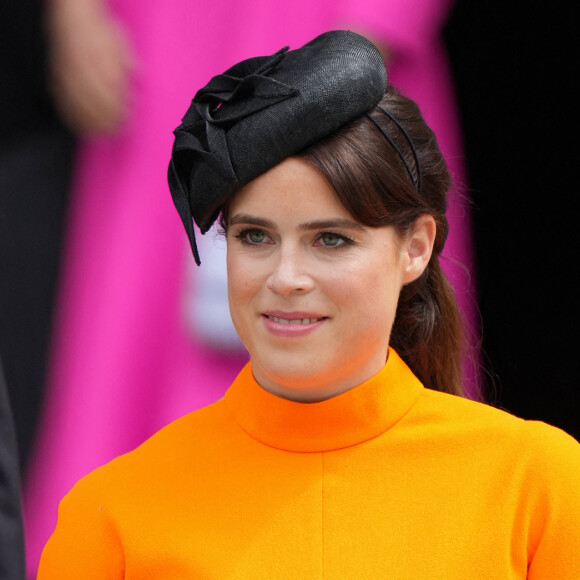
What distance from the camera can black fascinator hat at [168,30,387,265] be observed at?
1895 mm

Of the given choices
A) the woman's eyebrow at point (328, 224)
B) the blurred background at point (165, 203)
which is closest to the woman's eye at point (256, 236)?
the woman's eyebrow at point (328, 224)

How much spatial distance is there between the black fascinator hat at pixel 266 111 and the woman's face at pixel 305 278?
1.8 inches

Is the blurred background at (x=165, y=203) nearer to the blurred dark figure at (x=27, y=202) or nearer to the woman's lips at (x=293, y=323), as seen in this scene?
the blurred dark figure at (x=27, y=202)

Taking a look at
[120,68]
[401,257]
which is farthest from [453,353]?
[120,68]

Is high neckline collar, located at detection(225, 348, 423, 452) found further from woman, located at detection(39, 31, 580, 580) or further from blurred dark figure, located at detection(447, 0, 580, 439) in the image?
blurred dark figure, located at detection(447, 0, 580, 439)

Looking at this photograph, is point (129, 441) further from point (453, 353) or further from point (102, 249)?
point (453, 353)

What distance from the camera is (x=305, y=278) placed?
6.17ft

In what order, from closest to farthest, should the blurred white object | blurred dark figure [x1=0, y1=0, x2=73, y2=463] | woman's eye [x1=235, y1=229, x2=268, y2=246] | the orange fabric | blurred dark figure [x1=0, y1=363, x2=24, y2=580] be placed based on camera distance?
blurred dark figure [x1=0, y1=363, x2=24, y2=580], the orange fabric, woman's eye [x1=235, y1=229, x2=268, y2=246], blurred dark figure [x1=0, y1=0, x2=73, y2=463], the blurred white object

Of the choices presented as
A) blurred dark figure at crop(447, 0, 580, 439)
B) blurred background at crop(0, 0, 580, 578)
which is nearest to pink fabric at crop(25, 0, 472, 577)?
blurred background at crop(0, 0, 580, 578)

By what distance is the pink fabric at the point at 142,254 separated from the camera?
110 inches

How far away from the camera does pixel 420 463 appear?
1974 millimetres

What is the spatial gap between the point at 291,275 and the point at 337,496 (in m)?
0.42

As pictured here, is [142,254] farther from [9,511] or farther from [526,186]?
[9,511]

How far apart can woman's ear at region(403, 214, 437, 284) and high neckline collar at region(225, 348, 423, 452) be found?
183mm
